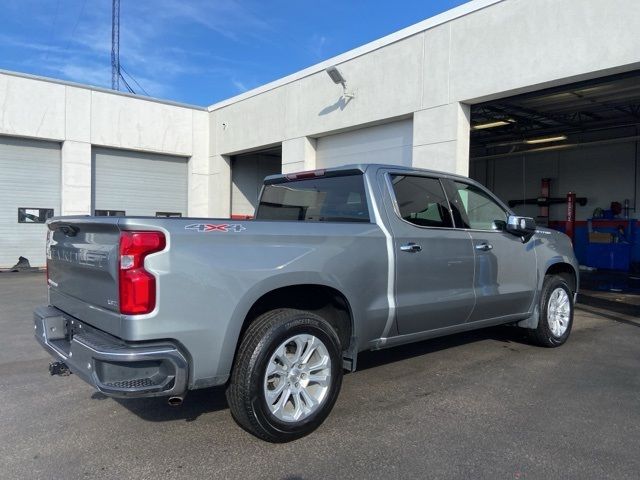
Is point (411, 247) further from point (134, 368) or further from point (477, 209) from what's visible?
point (134, 368)

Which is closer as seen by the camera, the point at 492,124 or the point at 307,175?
the point at 307,175

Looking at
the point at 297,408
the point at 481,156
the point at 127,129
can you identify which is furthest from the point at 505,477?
the point at 481,156

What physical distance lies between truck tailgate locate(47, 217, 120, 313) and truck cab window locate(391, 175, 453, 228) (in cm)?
238

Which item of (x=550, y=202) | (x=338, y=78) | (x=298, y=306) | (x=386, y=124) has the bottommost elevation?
(x=298, y=306)

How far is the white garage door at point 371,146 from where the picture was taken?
38.1 ft

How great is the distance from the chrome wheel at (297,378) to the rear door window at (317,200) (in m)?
1.24

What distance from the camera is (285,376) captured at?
352cm

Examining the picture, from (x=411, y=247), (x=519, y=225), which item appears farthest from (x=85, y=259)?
(x=519, y=225)

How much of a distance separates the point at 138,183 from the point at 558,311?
14.3m

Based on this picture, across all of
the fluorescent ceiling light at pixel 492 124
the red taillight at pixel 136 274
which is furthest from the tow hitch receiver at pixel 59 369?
the fluorescent ceiling light at pixel 492 124

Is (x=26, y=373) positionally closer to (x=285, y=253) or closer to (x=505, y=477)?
(x=285, y=253)

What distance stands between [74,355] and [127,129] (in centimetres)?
1460

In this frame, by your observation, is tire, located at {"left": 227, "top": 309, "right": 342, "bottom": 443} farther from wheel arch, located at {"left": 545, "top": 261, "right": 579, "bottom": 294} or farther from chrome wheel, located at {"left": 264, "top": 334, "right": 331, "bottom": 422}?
wheel arch, located at {"left": 545, "top": 261, "right": 579, "bottom": 294}

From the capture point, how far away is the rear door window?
4492 mm
